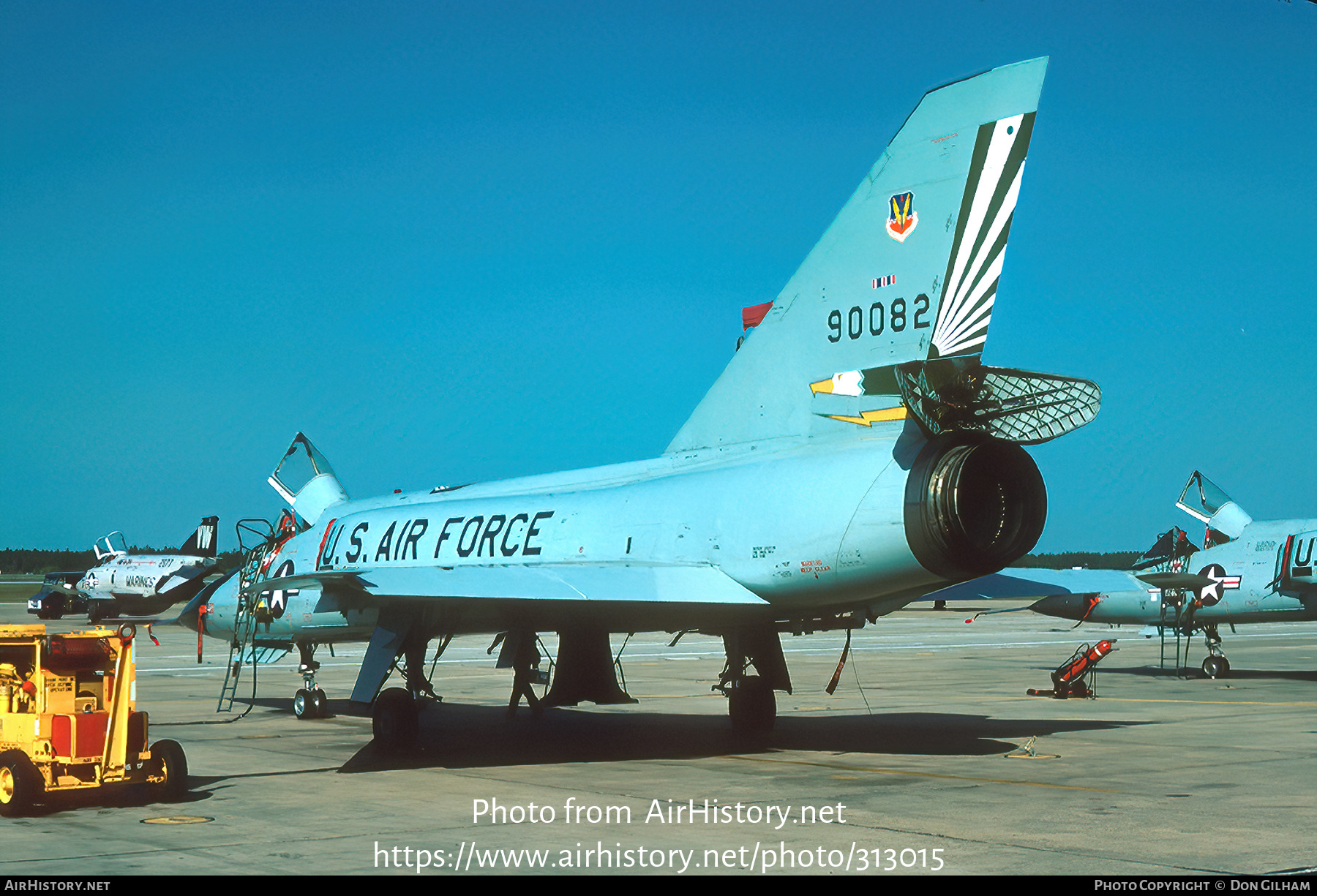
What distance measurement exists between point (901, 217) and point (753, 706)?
259 inches

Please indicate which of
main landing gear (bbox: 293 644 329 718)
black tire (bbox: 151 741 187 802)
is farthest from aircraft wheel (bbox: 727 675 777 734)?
main landing gear (bbox: 293 644 329 718)

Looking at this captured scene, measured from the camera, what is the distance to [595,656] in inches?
643

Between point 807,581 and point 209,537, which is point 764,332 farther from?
point 209,537

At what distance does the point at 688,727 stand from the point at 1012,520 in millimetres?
7470

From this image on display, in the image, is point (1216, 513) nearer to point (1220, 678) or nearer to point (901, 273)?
point (1220, 678)

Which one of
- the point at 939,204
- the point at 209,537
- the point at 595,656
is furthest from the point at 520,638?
the point at 209,537

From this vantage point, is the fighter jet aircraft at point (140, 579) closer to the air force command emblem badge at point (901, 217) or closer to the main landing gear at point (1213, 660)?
the main landing gear at point (1213, 660)

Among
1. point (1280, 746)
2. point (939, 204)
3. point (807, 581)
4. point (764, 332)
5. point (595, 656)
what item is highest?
point (939, 204)

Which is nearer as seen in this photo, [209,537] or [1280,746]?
[1280,746]

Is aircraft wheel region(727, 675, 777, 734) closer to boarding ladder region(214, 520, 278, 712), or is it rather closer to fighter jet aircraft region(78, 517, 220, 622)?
boarding ladder region(214, 520, 278, 712)

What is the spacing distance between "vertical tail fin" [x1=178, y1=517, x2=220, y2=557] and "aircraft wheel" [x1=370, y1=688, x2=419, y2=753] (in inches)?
1750

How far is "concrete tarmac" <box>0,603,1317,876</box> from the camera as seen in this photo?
8242 millimetres
